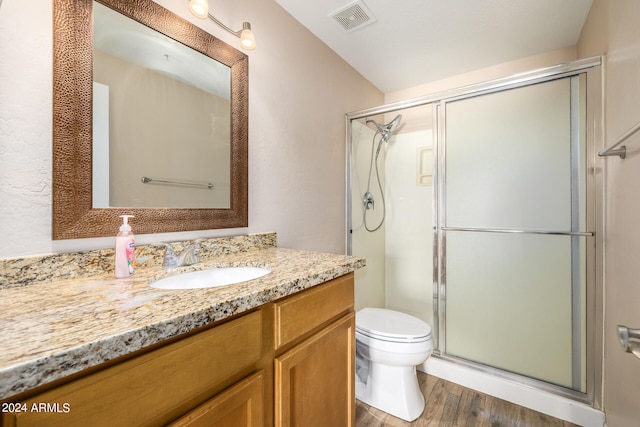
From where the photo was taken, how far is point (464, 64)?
2158mm

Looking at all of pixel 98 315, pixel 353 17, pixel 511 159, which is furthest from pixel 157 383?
pixel 511 159

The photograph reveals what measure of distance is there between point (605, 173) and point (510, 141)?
0.52 m

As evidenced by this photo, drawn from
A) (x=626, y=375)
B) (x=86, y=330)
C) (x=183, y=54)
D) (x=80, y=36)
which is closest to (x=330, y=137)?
(x=183, y=54)

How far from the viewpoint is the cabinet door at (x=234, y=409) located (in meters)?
0.58

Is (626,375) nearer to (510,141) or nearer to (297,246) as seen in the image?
(510,141)

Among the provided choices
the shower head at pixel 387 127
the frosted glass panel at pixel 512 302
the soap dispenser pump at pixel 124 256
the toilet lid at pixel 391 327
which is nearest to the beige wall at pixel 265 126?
the soap dispenser pump at pixel 124 256

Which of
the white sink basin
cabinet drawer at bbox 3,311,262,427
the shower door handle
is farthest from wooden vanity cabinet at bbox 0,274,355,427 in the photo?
the shower door handle

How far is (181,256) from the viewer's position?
1.04 m

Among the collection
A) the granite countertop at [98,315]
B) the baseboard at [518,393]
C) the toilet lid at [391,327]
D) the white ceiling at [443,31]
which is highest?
the white ceiling at [443,31]

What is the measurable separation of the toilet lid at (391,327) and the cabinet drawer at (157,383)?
1020mm

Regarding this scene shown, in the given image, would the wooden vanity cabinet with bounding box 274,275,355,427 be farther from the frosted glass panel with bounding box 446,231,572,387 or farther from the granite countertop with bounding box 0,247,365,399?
the frosted glass panel with bounding box 446,231,572,387

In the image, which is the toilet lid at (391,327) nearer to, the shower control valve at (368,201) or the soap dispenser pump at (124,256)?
the shower control valve at (368,201)

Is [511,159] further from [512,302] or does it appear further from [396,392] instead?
[396,392]

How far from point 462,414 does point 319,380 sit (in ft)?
3.69
